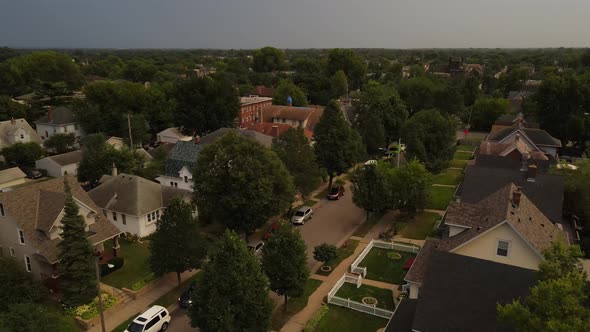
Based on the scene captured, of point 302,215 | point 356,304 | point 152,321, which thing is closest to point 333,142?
point 302,215

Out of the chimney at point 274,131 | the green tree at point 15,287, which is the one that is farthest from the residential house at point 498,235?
the chimney at point 274,131

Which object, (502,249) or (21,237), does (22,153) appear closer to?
(21,237)

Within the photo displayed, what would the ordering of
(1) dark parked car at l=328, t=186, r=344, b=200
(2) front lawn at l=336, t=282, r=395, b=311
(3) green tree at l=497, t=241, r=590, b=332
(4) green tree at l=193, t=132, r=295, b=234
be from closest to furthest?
(3) green tree at l=497, t=241, r=590, b=332
(2) front lawn at l=336, t=282, r=395, b=311
(4) green tree at l=193, t=132, r=295, b=234
(1) dark parked car at l=328, t=186, r=344, b=200

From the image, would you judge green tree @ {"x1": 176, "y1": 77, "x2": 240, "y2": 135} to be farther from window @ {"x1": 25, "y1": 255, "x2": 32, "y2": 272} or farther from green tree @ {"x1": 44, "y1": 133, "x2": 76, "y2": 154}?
window @ {"x1": 25, "y1": 255, "x2": 32, "y2": 272}

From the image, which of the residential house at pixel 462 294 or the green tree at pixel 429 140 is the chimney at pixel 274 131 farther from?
the residential house at pixel 462 294

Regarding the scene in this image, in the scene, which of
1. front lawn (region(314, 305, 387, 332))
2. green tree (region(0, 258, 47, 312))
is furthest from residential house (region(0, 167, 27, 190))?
front lawn (region(314, 305, 387, 332))
